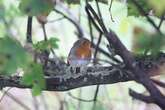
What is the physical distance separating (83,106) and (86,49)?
1.13m

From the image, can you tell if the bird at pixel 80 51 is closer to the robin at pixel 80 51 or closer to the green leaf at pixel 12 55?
the robin at pixel 80 51

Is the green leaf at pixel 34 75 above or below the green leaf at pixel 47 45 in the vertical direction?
below

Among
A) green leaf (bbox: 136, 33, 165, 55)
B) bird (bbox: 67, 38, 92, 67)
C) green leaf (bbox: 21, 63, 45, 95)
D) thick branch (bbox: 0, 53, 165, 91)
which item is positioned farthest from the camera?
bird (bbox: 67, 38, 92, 67)

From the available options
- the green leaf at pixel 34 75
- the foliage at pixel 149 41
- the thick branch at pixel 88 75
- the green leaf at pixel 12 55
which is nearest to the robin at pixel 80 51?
the thick branch at pixel 88 75

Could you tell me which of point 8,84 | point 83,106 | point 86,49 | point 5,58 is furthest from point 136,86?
point 5,58

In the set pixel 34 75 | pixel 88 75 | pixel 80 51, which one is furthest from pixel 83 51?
pixel 34 75

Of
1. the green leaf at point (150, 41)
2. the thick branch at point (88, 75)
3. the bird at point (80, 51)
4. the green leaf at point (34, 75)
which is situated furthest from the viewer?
the bird at point (80, 51)

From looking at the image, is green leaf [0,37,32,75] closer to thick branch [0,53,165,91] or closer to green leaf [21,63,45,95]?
green leaf [21,63,45,95]

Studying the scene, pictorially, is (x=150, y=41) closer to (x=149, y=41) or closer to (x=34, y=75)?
(x=149, y=41)

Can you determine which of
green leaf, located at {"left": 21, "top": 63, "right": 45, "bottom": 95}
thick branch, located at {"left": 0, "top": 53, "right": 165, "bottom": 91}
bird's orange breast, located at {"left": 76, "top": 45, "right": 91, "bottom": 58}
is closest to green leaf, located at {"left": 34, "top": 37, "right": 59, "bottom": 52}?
thick branch, located at {"left": 0, "top": 53, "right": 165, "bottom": 91}

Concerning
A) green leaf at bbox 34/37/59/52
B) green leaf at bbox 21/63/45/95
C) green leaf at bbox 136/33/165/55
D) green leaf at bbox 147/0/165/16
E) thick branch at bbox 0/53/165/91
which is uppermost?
green leaf at bbox 147/0/165/16

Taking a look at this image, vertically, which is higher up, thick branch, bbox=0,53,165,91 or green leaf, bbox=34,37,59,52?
green leaf, bbox=34,37,59,52

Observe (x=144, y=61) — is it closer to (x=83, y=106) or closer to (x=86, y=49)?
(x=86, y=49)

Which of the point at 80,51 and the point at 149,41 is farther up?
the point at 149,41
